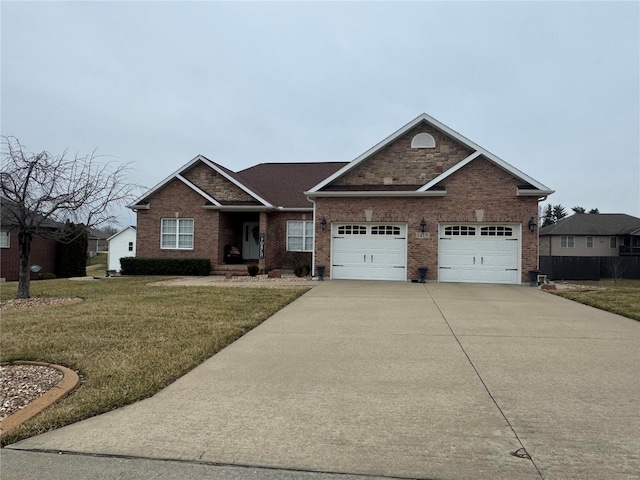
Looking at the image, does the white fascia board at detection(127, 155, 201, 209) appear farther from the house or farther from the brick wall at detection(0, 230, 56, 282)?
the house

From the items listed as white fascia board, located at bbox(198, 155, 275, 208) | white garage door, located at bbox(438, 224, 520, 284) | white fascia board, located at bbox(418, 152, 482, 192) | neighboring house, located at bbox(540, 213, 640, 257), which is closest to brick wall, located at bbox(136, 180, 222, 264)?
white fascia board, located at bbox(198, 155, 275, 208)

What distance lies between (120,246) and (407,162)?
116 feet

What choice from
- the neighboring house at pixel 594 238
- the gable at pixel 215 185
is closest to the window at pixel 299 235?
the gable at pixel 215 185

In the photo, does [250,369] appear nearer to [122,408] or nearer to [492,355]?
[122,408]

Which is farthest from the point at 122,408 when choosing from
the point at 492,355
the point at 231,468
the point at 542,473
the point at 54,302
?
the point at 54,302

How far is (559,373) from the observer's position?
523 cm

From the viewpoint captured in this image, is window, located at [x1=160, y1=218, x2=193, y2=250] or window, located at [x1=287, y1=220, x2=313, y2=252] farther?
window, located at [x1=287, y1=220, x2=313, y2=252]

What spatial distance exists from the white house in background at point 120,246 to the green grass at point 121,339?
33496mm

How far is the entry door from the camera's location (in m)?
23.8

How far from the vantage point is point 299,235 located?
22.0m

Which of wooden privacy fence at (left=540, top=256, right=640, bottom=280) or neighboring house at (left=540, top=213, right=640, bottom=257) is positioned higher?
neighboring house at (left=540, top=213, right=640, bottom=257)

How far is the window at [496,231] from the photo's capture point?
1647 cm

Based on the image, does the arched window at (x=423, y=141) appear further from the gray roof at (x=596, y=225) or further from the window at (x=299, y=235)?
the gray roof at (x=596, y=225)

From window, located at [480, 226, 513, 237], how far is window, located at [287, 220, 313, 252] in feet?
28.5
